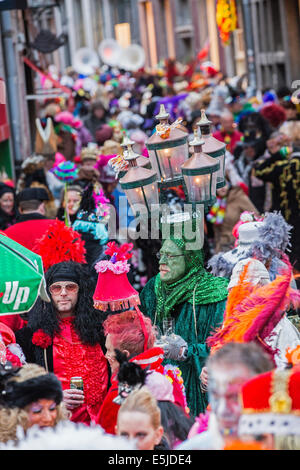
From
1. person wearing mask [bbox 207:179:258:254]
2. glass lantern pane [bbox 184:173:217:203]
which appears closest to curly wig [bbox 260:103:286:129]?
person wearing mask [bbox 207:179:258:254]

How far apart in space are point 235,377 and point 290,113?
1070 cm

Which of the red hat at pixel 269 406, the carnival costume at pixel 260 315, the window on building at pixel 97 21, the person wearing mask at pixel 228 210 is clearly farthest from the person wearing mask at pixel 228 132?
the window on building at pixel 97 21

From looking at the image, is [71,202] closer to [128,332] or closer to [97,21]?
[128,332]

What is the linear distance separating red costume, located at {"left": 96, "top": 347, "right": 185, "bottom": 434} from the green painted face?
3.27 feet

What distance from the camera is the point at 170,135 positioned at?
6227mm

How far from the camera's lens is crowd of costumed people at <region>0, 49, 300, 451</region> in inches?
133

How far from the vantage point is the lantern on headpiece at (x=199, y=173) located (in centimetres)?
590

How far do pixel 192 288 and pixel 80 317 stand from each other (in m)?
0.77

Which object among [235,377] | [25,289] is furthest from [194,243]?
[235,377]

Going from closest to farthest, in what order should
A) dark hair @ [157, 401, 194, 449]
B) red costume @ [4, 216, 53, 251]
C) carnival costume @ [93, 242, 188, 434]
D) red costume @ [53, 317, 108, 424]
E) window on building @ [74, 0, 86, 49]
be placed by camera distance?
dark hair @ [157, 401, 194, 449] < carnival costume @ [93, 242, 188, 434] < red costume @ [53, 317, 108, 424] < red costume @ [4, 216, 53, 251] < window on building @ [74, 0, 86, 49]

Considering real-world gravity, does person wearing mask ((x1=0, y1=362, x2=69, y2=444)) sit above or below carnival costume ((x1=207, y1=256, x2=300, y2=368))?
below

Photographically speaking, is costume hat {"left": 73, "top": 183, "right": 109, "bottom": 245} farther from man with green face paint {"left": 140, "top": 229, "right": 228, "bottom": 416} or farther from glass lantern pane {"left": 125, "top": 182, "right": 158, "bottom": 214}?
glass lantern pane {"left": 125, "top": 182, "right": 158, "bottom": 214}

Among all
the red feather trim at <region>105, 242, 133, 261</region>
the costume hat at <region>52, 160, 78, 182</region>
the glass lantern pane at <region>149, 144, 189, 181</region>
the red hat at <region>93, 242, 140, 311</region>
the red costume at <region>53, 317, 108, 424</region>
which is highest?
the glass lantern pane at <region>149, 144, 189, 181</region>
